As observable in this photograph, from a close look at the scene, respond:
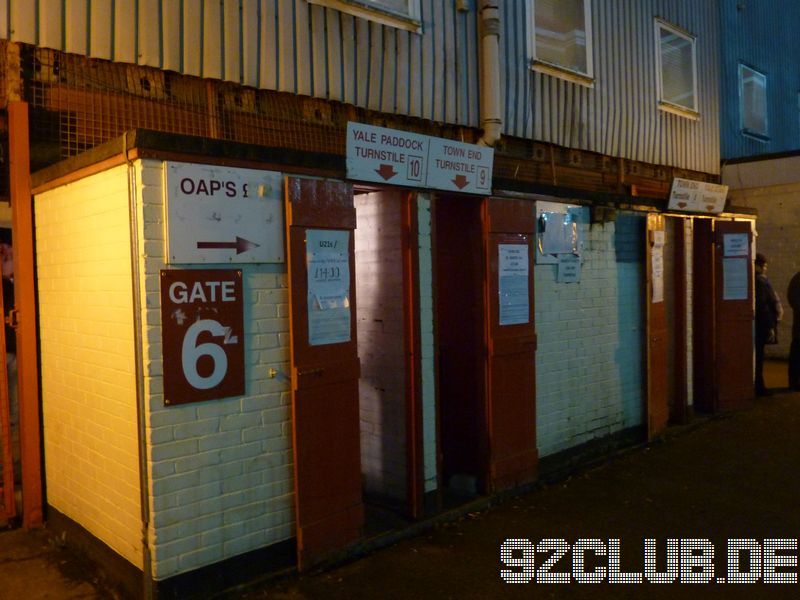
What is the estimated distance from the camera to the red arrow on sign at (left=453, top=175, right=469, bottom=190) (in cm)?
542

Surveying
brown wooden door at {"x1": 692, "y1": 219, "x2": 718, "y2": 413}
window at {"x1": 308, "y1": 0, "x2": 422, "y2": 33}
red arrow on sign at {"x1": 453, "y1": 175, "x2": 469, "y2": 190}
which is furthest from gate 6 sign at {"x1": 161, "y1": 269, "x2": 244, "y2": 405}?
brown wooden door at {"x1": 692, "y1": 219, "x2": 718, "y2": 413}

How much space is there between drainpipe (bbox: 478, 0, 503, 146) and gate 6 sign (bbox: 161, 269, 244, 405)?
398 cm

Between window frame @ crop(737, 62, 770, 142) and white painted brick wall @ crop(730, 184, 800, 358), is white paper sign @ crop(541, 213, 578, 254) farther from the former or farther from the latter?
window frame @ crop(737, 62, 770, 142)

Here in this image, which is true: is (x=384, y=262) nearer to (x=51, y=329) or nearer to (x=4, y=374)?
(x=51, y=329)

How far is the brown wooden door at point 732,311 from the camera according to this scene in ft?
28.8

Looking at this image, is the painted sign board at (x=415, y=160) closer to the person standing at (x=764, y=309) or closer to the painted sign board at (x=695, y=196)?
the painted sign board at (x=695, y=196)

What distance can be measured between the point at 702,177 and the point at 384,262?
309 inches

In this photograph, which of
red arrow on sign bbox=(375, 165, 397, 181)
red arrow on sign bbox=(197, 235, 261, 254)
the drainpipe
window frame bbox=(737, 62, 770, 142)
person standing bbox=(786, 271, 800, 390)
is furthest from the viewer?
window frame bbox=(737, 62, 770, 142)

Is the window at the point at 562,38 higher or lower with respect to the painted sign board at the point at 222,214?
higher

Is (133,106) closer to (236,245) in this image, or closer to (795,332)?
(236,245)

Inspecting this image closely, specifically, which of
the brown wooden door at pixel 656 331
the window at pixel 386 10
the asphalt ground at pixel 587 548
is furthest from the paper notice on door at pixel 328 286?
the brown wooden door at pixel 656 331

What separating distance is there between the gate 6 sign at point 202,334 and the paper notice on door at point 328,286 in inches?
20.2

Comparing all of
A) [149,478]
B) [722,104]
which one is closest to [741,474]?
[149,478]

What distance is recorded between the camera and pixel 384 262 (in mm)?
5449
